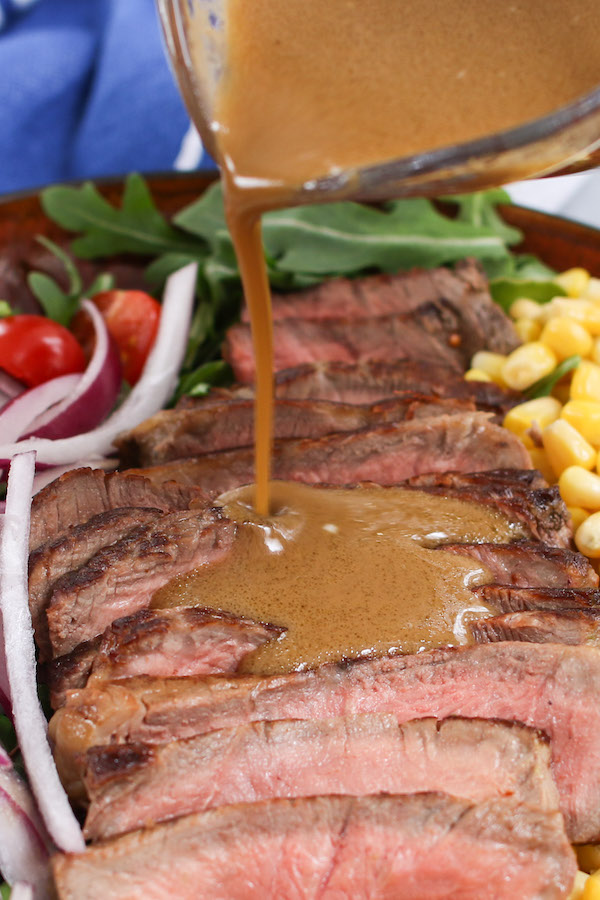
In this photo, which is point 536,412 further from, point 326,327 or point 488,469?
point 326,327

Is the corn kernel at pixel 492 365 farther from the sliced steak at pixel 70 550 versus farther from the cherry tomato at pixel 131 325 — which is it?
the sliced steak at pixel 70 550

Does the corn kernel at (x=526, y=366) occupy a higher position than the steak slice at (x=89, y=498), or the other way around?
Result: the steak slice at (x=89, y=498)

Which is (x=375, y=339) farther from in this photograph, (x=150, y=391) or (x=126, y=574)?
(x=126, y=574)

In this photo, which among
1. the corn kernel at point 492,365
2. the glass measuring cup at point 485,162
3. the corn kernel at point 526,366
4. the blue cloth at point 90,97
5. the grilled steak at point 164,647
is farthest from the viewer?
the blue cloth at point 90,97

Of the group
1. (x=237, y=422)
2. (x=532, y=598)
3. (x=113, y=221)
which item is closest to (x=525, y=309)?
(x=237, y=422)

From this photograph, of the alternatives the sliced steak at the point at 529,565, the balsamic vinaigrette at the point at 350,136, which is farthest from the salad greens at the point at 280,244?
the sliced steak at the point at 529,565

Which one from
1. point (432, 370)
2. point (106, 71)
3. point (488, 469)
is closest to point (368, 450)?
point (488, 469)

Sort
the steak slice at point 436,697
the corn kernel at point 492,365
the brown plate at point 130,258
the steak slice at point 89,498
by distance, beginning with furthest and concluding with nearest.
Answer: the brown plate at point 130,258 < the corn kernel at point 492,365 < the steak slice at point 89,498 < the steak slice at point 436,697
